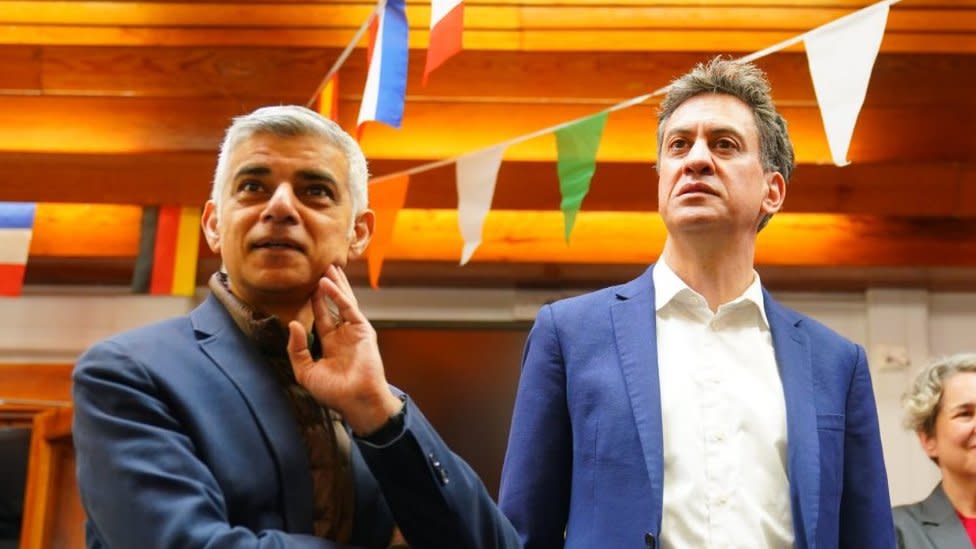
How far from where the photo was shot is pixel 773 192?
1.96 meters

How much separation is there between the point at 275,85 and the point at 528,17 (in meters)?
0.85

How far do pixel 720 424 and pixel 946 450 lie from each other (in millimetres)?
1338

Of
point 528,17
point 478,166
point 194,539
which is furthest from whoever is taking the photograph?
point 528,17

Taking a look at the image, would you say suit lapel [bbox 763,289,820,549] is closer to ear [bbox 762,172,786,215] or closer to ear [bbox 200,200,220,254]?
ear [bbox 762,172,786,215]

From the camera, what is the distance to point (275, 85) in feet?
13.1

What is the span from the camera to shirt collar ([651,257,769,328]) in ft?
6.10

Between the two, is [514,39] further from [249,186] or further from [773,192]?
[249,186]

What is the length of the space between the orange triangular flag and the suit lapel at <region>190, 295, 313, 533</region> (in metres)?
2.20

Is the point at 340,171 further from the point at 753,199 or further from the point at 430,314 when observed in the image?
the point at 430,314

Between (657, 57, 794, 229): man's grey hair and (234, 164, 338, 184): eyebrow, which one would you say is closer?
(234, 164, 338, 184): eyebrow

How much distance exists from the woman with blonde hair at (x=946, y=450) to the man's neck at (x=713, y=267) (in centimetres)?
106

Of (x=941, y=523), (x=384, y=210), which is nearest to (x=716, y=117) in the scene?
(x=941, y=523)

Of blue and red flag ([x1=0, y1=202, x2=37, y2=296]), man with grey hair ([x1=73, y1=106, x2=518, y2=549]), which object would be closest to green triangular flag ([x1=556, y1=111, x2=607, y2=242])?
man with grey hair ([x1=73, y1=106, x2=518, y2=549])

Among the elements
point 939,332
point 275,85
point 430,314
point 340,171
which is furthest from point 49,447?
point 939,332
